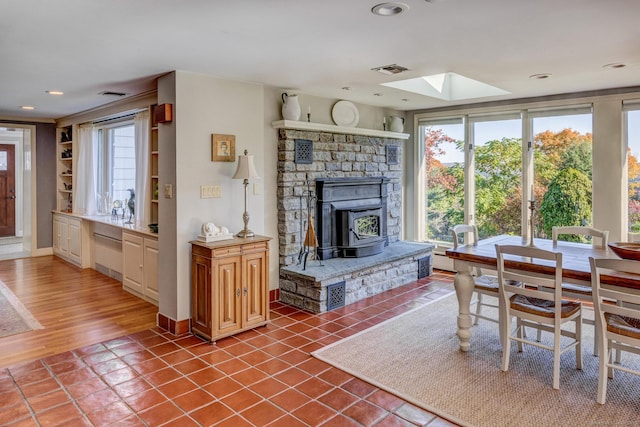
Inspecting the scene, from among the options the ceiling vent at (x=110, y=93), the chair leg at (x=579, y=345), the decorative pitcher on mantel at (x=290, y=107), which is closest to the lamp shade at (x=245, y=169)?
the decorative pitcher on mantel at (x=290, y=107)

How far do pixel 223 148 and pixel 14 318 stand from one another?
2.68 metres

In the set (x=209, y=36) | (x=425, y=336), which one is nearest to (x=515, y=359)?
(x=425, y=336)

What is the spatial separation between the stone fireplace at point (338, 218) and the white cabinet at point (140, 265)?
1.37 meters

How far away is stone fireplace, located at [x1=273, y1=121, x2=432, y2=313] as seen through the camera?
15.0 feet

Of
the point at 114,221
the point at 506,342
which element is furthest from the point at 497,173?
the point at 114,221

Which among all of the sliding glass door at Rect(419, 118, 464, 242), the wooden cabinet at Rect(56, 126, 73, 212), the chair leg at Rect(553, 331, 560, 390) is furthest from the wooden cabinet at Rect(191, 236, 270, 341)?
the wooden cabinet at Rect(56, 126, 73, 212)

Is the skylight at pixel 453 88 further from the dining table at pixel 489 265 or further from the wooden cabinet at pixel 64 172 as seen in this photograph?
the wooden cabinet at pixel 64 172

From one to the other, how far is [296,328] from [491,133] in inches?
150

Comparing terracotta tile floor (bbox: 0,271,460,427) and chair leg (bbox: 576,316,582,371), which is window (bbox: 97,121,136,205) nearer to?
terracotta tile floor (bbox: 0,271,460,427)

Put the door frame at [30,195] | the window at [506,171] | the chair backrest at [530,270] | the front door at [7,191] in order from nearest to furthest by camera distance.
→ 1. the chair backrest at [530,270]
2. the window at [506,171]
3. the door frame at [30,195]
4. the front door at [7,191]

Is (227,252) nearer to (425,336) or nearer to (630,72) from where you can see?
(425,336)

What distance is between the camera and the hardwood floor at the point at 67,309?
3.55m

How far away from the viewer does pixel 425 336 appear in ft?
12.2

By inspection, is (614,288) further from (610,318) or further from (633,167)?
(633,167)
